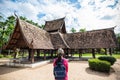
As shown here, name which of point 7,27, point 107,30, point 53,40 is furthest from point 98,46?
point 7,27

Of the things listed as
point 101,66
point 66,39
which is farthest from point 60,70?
point 66,39

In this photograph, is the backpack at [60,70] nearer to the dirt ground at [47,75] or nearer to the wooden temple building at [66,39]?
the dirt ground at [47,75]

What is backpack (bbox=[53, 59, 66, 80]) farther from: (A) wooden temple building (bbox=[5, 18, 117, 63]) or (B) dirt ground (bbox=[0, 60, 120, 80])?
(A) wooden temple building (bbox=[5, 18, 117, 63])

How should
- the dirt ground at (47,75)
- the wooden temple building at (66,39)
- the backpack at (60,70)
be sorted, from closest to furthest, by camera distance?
the backpack at (60,70) < the dirt ground at (47,75) < the wooden temple building at (66,39)

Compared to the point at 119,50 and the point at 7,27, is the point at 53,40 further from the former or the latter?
the point at 119,50

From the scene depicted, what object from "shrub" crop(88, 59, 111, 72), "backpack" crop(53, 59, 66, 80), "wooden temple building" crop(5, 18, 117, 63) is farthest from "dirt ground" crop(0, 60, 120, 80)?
"backpack" crop(53, 59, 66, 80)

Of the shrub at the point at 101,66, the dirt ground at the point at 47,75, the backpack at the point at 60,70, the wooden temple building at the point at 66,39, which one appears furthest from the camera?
the wooden temple building at the point at 66,39

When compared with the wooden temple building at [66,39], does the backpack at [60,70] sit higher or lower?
lower

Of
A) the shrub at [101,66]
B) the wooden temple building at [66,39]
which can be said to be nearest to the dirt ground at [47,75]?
the shrub at [101,66]

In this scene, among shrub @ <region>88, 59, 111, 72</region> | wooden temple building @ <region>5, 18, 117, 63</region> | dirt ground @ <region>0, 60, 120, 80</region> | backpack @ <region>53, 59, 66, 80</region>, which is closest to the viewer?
backpack @ <region>53, 59, 66, 80</region>

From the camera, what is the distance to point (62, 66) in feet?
10.1

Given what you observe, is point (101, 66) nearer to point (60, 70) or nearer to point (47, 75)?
point (47, 75)

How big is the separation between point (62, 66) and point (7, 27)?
3044 centimetres

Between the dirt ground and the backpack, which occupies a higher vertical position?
the backpack
